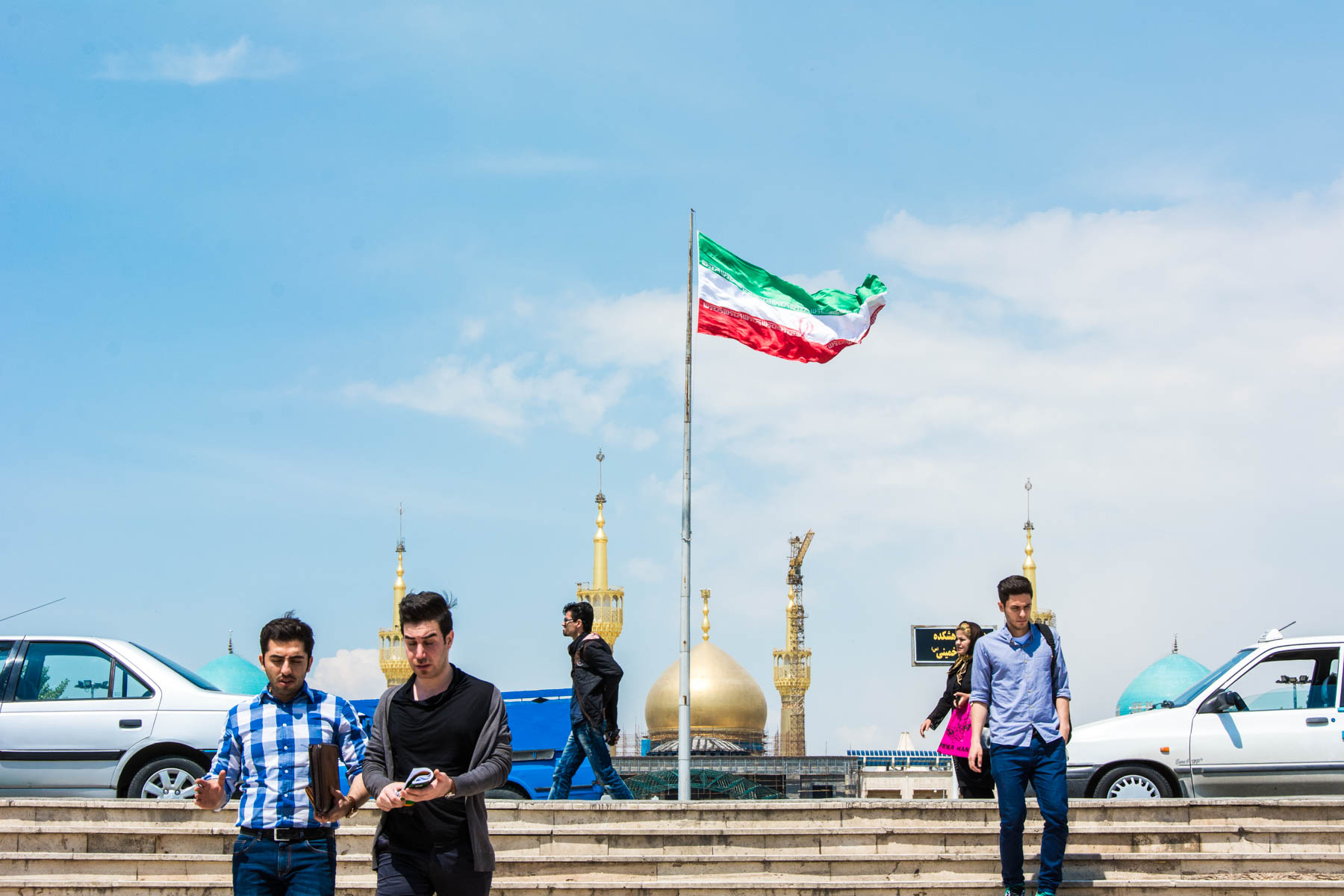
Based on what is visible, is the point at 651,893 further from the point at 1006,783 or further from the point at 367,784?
the point at 367,784

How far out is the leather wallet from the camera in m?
4.66

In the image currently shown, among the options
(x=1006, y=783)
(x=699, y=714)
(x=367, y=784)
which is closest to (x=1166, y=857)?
(x=1006, y=783)

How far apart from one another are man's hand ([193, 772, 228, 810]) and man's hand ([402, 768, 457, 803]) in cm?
91

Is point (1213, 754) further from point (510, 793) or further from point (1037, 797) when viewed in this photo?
point (510, 793)

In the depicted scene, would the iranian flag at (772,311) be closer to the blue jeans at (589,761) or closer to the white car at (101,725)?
the blue jeans at (589,761)

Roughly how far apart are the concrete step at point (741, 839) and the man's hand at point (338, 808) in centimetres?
366

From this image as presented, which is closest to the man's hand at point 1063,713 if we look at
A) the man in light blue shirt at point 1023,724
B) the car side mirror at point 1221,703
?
the man in light blue shirt at point 1023,724

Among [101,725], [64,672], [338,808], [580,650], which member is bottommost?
[101,725]

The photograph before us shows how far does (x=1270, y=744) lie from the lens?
9766mm

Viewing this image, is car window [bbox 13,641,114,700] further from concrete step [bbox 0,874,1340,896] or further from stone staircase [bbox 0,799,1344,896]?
concrete step [bbox 0,874,1340,896]

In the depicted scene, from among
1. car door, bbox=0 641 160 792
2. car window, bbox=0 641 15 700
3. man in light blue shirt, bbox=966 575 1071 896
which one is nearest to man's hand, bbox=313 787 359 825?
man in light blue shirt, bbox=966 575 1071 896

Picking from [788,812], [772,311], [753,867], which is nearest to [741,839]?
[753,867]

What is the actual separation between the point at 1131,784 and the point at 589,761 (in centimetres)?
381

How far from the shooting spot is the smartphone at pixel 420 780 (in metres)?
4.37
